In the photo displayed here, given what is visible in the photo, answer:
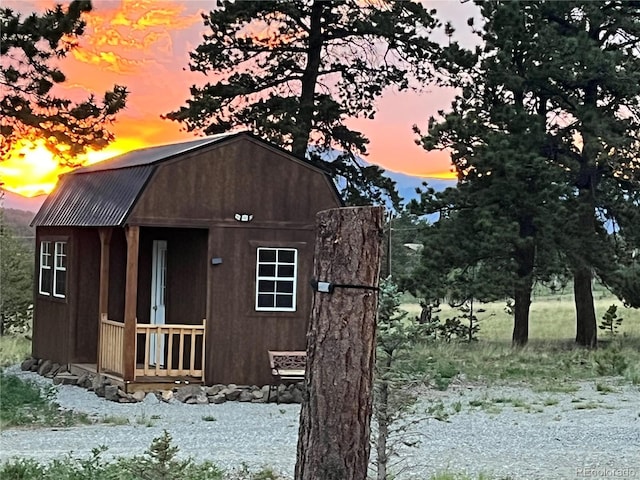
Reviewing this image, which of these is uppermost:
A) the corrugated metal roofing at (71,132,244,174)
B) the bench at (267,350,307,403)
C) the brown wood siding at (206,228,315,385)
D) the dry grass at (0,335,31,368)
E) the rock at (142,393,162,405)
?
the corrugated metal roofing at (71,132,244,174)

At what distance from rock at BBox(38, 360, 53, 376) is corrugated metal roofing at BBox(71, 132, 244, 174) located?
3.53 m

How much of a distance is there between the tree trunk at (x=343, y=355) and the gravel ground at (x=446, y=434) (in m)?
3.59

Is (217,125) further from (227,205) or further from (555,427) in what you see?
(555,427)

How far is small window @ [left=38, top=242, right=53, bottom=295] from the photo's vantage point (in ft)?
59.9

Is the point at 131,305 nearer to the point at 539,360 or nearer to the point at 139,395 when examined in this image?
the point at 139,395

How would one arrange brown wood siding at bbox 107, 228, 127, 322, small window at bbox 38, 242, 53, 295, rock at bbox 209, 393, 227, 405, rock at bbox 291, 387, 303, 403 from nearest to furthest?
rock at bbox 209, 393, 227, 405, rock at bbox 291, 387, 303, 403, brown wood siding at bbox 107, 228, 127, 322, small window at bbox 38, 242, 53, 295

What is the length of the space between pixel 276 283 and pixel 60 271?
15.0ft

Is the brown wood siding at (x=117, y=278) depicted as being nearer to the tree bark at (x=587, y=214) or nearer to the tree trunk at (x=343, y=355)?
the tree bark at (x=587, y=214)

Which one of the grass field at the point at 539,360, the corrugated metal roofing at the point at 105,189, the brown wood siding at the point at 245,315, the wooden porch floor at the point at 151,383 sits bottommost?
the grass field at the point at 539,360

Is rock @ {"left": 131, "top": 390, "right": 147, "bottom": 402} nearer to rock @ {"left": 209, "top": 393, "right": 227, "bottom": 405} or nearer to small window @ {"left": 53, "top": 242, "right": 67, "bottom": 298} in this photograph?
rock @ {"left": 209, "top": 393, "right": 227, "bottom": 405}

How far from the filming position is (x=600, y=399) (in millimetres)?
15359

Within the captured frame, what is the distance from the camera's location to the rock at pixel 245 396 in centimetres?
1472

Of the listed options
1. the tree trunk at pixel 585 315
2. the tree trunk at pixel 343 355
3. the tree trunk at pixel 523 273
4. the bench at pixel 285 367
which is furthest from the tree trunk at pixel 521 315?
the tree trunk at pixel 343 355

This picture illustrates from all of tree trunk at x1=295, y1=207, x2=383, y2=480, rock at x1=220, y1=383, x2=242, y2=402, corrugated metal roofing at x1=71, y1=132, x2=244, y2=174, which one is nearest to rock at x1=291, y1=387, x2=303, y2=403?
rock at x1=220, y1=383, x2=242, y2=402
